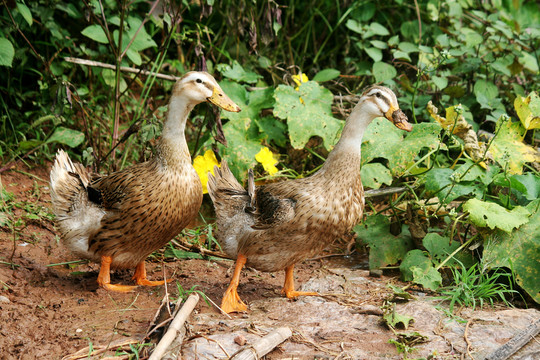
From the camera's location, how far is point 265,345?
3029 mm

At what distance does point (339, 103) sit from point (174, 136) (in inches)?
90.8

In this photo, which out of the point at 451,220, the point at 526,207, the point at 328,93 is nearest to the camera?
the point at 526,207

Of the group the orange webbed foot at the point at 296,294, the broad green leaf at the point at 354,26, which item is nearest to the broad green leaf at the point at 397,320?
the orange webbed foot at the point at 296,294

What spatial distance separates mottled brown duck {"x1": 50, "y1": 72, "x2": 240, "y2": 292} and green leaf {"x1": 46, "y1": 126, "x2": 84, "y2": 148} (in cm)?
128

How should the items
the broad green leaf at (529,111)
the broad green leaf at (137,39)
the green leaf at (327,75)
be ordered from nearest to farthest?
the broad green leaf at (529,111) < the broad green leaf at (137,39) < the green leaf at (327,75)

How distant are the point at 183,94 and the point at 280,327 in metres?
1.72

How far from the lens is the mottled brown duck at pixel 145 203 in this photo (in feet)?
12.9

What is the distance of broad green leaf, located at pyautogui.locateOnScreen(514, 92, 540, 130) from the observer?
488 cm

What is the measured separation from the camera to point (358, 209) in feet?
12.8

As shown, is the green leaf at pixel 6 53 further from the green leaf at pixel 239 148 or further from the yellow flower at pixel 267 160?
the yellow flower at pixel 267 160

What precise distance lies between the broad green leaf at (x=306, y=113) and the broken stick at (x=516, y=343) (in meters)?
2.38

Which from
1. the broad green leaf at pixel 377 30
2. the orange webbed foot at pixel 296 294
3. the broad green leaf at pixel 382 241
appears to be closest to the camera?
the orange webbed foot at pixel 296 294

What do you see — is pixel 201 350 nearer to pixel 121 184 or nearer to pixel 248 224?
pixel 248 224

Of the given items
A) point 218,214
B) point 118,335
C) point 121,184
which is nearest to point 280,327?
point 118,335
